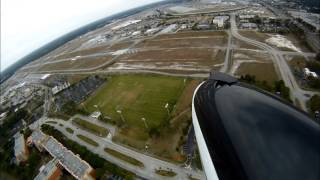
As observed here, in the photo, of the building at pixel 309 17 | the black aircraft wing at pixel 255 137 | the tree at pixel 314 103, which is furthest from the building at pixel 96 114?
the building at pixel 309 17

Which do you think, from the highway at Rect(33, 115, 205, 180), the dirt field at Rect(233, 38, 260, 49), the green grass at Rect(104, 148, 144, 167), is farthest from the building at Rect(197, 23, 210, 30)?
the green grass at Rect(104, 148, 144, 167)

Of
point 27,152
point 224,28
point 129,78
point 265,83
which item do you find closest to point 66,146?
point 27,152

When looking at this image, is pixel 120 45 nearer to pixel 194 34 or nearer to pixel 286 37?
pixel 194 34

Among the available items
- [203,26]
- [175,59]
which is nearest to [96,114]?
[175,59]

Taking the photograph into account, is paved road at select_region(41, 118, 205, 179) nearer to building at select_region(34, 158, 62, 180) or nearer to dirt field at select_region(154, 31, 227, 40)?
building at select_region(34, 158, 62, 180)

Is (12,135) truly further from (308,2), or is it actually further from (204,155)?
(308,2)

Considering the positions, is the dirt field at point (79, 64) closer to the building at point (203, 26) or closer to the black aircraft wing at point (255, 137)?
the building at point (203, 26)

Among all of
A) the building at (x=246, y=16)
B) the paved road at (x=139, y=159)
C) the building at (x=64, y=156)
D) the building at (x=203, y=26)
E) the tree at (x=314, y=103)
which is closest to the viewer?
the paved road at (x=139, y=159)
